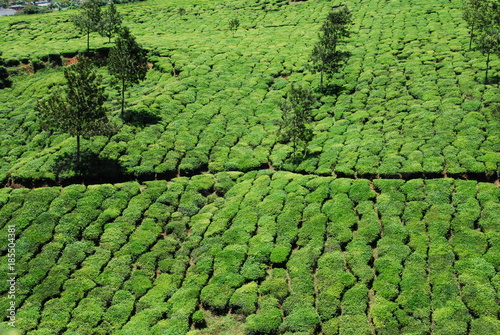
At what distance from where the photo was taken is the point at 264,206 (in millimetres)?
40375

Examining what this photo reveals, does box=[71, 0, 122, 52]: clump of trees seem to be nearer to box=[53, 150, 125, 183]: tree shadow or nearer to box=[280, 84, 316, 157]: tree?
box=[53, 150, 125, 183]: tree shadow

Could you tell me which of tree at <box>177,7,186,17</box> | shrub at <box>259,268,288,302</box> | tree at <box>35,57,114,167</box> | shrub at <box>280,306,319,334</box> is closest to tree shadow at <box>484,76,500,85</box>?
shrub at <box>259,268,288,302</box>

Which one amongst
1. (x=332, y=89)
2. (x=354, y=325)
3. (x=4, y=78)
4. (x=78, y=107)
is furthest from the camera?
(x=4, y=78)

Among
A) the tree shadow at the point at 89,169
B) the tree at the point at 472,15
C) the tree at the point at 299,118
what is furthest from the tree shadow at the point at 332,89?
the tree shadow at the point at 89,169

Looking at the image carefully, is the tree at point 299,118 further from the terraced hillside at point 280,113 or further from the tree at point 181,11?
the tree at point 181,11

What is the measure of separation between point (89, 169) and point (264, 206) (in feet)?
63.9

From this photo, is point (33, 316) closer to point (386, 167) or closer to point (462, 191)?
point (386, 167)

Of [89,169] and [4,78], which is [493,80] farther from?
[4,78]

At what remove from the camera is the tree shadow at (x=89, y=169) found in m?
44.9

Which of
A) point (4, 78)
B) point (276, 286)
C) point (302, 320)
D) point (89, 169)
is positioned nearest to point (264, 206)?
point (276, 286)

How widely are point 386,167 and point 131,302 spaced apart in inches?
1049

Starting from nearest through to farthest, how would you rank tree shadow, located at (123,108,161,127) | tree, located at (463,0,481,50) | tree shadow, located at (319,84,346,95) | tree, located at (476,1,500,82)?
1. tree, located at (476,1,500,82)
2. tree shadow, located at (123,108,161,127)
3. tree shadow, located at (319,84,346,95)
4. tree, located at (463,0,481,50)

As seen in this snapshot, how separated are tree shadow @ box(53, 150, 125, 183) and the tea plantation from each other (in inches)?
7.8

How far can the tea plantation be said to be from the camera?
30.8 meters
